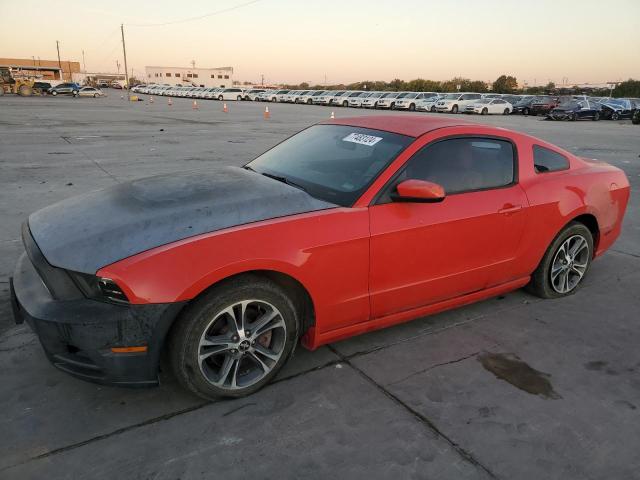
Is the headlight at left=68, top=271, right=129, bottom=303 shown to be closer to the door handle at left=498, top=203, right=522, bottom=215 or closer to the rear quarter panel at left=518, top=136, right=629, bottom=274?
the door handle at left=498, top=203, right=522, bottom=215

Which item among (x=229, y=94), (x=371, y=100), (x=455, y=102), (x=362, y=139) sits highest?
(x=229, y=94)

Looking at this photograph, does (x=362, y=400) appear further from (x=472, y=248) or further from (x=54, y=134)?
(x=54, y=134)

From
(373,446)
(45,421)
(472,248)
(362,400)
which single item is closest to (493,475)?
(373,446)

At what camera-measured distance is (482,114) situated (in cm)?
3353

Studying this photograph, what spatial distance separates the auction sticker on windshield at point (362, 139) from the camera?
3443 mm

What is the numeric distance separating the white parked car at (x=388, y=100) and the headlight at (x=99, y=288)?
38.2m

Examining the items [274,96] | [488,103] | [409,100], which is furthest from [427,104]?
[274,96]

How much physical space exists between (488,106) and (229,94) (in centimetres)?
3233

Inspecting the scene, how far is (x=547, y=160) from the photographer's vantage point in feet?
13.1

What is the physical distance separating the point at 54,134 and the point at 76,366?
15.0m

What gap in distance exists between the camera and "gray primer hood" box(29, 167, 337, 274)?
2.46 metres

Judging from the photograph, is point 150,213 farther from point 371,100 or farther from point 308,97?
point 308,97

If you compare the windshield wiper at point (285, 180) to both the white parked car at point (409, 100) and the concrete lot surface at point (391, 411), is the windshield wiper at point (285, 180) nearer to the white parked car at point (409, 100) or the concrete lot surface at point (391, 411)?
the concrete lot surface at point (391, 411)

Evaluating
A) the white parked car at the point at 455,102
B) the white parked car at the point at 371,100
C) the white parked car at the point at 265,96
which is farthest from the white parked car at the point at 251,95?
the white parked car at the point at 455,102
